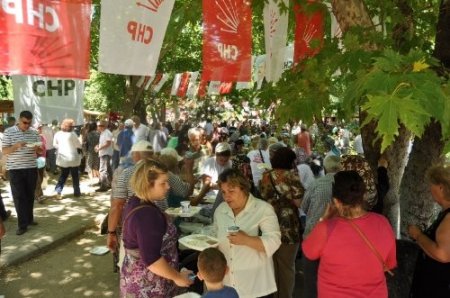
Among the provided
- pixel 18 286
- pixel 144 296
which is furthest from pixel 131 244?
pixel 18 286

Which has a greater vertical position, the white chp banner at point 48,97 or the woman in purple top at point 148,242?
the white chp banner at point 48,97

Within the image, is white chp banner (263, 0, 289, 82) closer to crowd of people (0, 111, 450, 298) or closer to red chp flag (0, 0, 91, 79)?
crowd of people (0, 111, 450, 298)

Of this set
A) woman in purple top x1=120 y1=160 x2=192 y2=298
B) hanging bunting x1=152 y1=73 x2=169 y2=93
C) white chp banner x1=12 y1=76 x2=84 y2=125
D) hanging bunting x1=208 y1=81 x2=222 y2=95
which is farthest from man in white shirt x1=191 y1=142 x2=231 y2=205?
hanging bunting x1=152 y1=73 x2=169 y2=93

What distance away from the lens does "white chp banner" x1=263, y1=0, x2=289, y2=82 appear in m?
5.64

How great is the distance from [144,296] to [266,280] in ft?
3.18

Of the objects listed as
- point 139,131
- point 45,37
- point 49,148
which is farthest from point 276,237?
point 49,148

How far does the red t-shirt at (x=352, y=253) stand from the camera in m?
2.60

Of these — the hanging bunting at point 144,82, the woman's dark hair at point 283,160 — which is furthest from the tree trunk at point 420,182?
the hanging bunting at point 144,82

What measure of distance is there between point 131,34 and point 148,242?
A: 187cm

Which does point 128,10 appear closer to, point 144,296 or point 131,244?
point 131,244

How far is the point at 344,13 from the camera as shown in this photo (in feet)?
12.1

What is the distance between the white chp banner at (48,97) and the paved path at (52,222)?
3331 mm

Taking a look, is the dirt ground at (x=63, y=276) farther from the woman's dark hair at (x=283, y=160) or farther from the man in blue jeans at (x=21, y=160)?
the woman's dark hair at (x=283, y=160)

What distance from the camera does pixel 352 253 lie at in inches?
102
